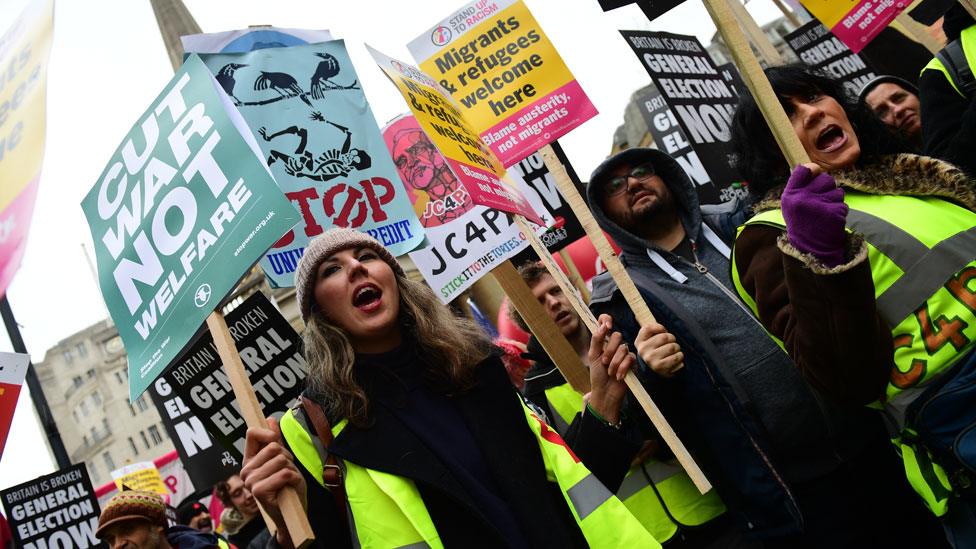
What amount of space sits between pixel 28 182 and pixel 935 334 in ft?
10.8

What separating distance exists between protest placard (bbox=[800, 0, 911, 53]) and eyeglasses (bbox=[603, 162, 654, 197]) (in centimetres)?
114

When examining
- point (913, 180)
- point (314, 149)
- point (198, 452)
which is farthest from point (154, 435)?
point (913, 180)

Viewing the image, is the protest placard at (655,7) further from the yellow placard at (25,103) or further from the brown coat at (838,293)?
the yellow placard at (25,103)

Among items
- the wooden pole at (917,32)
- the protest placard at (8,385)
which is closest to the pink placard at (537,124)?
the protest placard at (8,385)

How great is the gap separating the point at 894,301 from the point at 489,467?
1191mm

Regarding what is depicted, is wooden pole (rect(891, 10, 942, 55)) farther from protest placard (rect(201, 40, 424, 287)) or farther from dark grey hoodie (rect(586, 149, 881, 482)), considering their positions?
protest placard (rect(201, 40, 424, 287))

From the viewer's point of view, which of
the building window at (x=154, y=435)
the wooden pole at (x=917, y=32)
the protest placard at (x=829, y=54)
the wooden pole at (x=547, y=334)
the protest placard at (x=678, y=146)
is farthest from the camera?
the building window at (x=154, y=435)

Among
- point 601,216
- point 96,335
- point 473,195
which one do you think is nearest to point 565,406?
point 601,216

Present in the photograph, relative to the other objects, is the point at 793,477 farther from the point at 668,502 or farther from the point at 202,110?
the point at 202,110

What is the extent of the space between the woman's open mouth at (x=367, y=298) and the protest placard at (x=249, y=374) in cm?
140

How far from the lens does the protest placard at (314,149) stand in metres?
3.56

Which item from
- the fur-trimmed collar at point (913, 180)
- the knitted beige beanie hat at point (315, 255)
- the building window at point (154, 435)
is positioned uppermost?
the building window at point (154, 435)

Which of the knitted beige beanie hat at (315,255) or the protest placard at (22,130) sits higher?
the protest placard at (22,130)

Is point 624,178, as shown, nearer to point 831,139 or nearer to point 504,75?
point 504,75
